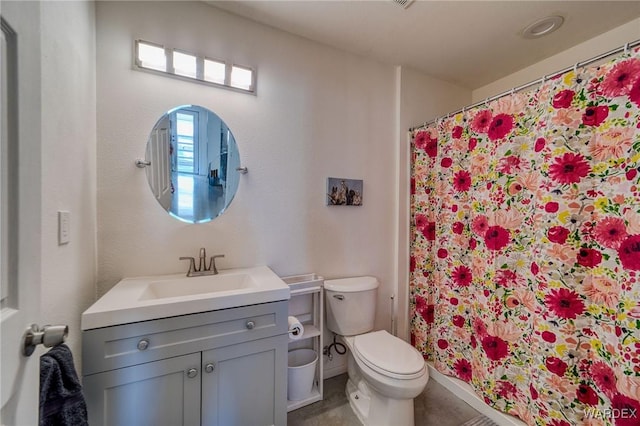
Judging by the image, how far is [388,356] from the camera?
1428mm

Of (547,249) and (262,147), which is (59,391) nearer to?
(262,147)

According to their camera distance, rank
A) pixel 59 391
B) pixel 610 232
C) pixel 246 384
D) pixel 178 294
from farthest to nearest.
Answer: pixel 178 294 < pixel 246 384 < pixel 610 232 < pixel 59 391

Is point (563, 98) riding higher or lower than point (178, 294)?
higher

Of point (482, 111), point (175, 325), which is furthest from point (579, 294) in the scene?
point (175, 325)

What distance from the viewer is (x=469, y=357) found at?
1676 millimetres

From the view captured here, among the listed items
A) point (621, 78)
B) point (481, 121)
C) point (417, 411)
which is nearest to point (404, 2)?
point (481, 121)

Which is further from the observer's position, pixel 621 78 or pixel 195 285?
pixel 195 285

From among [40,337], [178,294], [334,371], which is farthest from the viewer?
[334,371]

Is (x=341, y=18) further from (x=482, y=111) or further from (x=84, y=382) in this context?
(x=84, y=382)

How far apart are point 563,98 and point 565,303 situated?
0.98 m

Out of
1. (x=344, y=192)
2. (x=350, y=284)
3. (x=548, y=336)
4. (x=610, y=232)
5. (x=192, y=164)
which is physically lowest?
(x=548, y=336)

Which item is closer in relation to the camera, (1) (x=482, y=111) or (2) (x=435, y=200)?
(1) (x=482, y=111)

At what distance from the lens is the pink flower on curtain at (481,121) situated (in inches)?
60.6

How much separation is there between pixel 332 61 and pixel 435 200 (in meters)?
1.28
